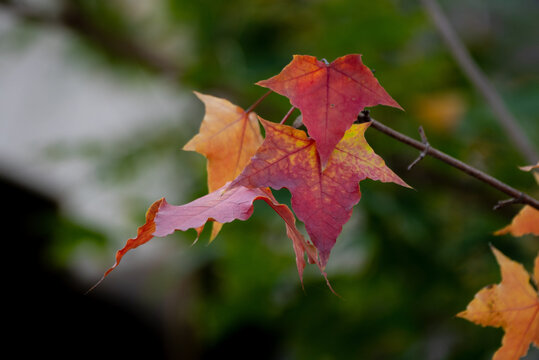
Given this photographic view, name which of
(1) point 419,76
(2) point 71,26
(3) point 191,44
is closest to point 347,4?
(1) point 419,76

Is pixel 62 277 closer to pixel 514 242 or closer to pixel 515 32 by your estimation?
pixel 514 242

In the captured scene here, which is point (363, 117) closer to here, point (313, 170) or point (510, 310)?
point (313, 170)

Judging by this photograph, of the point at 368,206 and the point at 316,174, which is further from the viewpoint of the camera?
the point at 368,206

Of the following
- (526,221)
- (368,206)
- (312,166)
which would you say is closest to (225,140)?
(312,166)

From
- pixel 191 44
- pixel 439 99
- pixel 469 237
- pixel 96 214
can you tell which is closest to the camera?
pixel 469 237

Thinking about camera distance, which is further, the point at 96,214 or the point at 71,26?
the point at 96,214

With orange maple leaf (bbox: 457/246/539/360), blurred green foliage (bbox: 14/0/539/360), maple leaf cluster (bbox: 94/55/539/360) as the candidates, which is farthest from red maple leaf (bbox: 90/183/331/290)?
blurred green foliage (bbox: 14/0/539/360)
